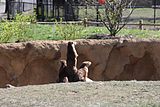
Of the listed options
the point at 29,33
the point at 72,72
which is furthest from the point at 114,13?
the point at 72,72

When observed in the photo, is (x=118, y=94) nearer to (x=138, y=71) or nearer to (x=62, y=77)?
(x=62, y=77)

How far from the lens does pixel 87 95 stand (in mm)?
8977

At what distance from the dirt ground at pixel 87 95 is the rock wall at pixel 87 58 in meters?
3.97

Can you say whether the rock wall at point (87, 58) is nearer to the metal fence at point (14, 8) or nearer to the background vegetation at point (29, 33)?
the background vegetation at point (29, 33)

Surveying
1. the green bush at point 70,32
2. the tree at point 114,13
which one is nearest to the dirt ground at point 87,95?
the green bush at point 70,32

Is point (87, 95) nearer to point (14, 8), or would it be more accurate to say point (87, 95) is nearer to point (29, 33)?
point (29, 33)

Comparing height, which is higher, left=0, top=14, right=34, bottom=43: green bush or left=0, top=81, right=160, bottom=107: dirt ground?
left=0, top=14, right=34, bottom=43: green bush

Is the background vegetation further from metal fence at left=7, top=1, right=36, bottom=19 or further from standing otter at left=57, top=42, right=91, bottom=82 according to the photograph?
metal fence at left=7, top=1, right=36, bottom=19

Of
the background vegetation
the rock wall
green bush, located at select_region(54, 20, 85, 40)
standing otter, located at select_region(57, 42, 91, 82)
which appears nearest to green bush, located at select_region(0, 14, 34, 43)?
the background vegetation

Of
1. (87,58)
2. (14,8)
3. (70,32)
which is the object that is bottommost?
(87,58)

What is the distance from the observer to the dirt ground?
324 inches

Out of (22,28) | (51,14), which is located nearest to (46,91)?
(22,28)

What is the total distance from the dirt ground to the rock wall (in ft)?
13.0

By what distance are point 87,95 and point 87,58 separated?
5.69 meters
